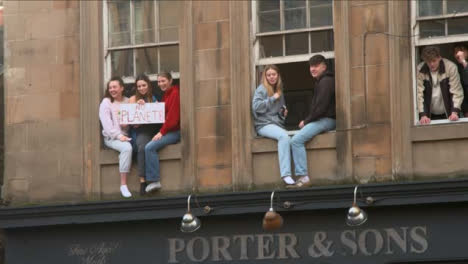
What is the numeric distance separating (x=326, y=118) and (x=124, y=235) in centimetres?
375

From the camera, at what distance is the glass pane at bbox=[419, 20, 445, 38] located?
63.3ft

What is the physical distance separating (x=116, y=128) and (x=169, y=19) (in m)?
1.92

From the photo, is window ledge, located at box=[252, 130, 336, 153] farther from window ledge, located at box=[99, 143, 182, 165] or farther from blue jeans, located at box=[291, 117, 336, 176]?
window ledge, located at box=[99, 143, 182, 165]

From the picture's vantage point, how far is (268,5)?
67.2 ft

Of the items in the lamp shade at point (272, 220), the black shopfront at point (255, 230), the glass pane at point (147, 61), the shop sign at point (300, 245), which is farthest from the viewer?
the glass pane at point (147, 61)

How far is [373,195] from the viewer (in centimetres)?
1900

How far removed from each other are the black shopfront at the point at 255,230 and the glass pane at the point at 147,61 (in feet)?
7.15

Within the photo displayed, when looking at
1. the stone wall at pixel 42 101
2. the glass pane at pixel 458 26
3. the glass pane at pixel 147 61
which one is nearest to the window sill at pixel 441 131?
the glass pane at pixel 458 26

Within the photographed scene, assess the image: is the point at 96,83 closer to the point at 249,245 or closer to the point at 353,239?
the point at 249,245

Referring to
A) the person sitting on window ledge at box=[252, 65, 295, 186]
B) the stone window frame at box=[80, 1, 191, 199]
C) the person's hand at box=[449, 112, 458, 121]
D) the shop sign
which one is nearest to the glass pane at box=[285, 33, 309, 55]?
the person sitting on window ledge at box=[252, 65, 295, 186]

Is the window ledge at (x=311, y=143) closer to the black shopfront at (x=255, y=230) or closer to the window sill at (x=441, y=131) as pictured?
the black shopfront at (x=255, y=230)

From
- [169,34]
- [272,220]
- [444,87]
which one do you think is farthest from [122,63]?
[444,87]

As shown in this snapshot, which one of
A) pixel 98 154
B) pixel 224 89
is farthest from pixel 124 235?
pixel 224 89

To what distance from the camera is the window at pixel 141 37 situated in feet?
69.6
